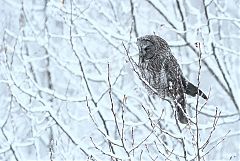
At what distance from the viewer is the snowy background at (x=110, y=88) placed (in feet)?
15.4

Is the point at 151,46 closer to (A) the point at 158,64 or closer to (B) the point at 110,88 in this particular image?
(A) the point at 158,64

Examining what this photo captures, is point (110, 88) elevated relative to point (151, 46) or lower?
lower

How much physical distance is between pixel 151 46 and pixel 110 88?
147 cm

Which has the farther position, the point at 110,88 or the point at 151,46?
the point at 151,46

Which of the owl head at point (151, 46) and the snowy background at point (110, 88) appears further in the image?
the owl head at point (151, 46)

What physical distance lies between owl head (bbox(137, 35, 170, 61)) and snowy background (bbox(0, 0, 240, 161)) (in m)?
0.24

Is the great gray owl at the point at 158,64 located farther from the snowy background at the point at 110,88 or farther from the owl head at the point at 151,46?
the snowy background at the point at 110,88

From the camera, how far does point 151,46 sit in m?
4.88

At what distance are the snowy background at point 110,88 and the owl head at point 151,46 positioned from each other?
236 mm

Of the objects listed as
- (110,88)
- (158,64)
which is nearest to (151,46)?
(158,64)

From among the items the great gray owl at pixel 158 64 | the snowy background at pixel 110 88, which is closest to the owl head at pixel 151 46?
the great gray owl at pixel 158 64

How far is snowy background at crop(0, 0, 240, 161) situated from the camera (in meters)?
4.70

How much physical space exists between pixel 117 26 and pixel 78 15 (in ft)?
1.69

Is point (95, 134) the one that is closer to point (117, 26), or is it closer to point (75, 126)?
point (75, 126)
